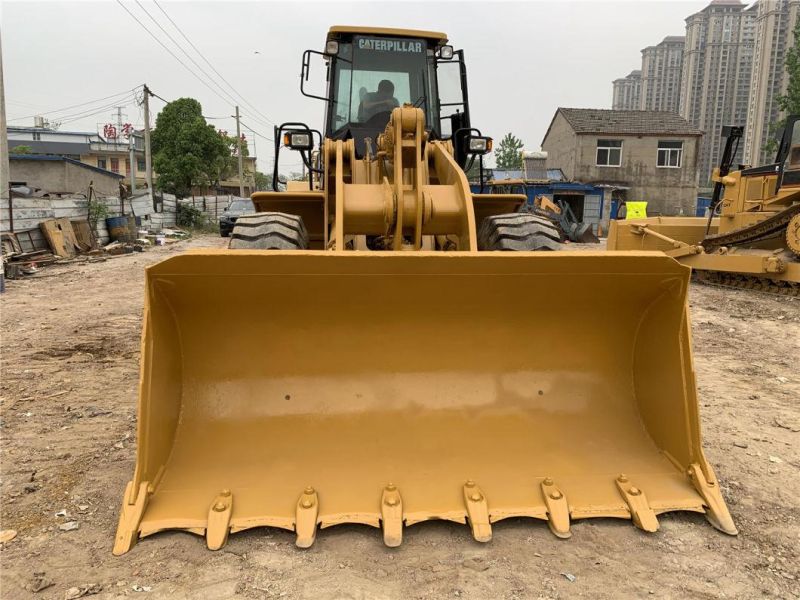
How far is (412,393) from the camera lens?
2.98 metres

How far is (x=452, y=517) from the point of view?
8.18ft

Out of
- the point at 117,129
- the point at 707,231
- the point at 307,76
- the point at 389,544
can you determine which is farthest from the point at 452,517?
the point at 117,129

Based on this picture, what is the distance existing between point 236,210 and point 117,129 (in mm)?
48698

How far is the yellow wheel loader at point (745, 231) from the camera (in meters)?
9.59

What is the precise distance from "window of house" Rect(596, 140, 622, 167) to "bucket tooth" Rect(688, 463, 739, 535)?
3111cm

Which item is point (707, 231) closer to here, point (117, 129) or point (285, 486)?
point (285, 486)

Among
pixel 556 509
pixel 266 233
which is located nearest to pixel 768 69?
pixel 266 233

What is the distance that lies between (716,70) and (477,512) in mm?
61450

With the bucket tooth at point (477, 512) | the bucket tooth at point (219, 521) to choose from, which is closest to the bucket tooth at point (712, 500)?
the bucket tooth at point (477, 512)

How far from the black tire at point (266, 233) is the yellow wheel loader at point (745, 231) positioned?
8.43 meters

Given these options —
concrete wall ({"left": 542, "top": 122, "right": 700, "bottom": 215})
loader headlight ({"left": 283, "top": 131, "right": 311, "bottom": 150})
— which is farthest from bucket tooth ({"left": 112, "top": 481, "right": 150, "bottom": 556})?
concrete wall ({"left": 542, "top": 122, "right": 700, "bottom": 215})

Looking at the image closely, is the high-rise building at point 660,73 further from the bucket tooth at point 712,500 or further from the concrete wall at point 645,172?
the bucket tooth at point 712,500

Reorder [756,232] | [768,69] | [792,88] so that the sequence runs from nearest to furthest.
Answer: [756,232] < [792,88] < [768,69]

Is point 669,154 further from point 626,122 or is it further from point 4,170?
point 4,170
